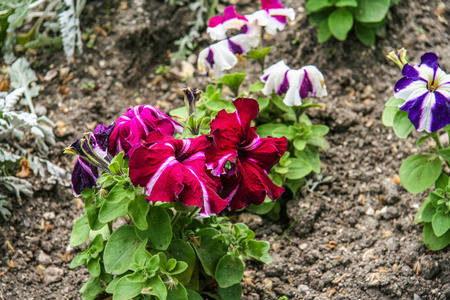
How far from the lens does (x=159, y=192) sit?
1.76 meters

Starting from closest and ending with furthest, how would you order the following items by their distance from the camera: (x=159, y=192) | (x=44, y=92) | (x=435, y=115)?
(x=159, y=192) → (x=435, y=115) → (x=44, y=92)

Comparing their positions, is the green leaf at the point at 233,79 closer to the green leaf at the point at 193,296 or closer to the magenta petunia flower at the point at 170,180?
the magenta petunia flower at the point at 170,180

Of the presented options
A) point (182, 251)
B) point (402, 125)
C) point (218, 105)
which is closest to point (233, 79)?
point (218, 105)

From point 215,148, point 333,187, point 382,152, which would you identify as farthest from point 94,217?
point 382,152

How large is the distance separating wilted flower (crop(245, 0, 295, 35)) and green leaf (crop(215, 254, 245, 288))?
137cm

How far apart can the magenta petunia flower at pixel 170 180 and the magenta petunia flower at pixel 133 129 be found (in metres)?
0.17

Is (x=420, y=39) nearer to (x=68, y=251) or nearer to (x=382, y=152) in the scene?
(x=382, y=152)

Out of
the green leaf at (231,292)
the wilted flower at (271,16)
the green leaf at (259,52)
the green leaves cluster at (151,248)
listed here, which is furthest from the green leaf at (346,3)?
the green leaf at (231,292)

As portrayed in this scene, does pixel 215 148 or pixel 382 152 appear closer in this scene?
pixel 215 148

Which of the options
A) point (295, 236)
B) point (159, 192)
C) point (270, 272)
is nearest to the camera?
point (159, 192)

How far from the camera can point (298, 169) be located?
109 inches

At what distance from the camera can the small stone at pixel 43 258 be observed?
263cm

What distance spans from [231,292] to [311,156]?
97cm

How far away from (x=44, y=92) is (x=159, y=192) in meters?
1.97
